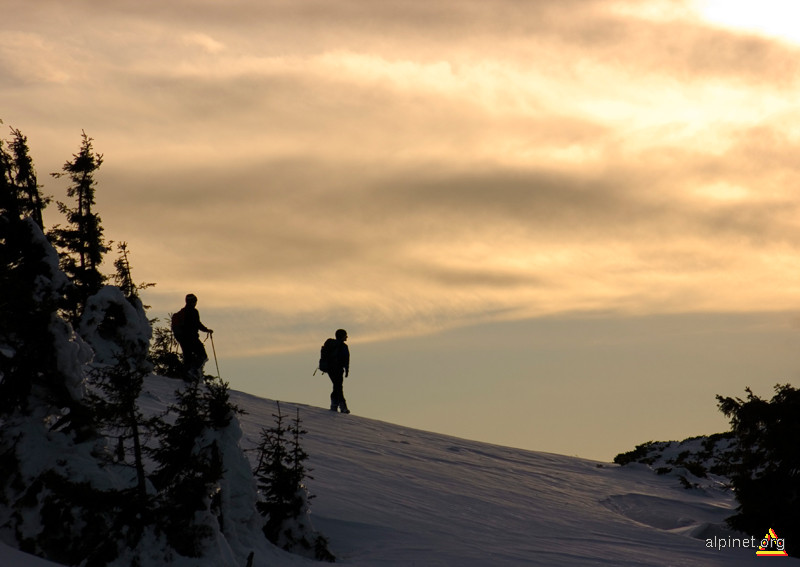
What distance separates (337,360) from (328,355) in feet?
1.00

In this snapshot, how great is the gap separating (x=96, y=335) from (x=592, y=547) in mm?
11007

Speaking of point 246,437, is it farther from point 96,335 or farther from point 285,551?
point 285,551

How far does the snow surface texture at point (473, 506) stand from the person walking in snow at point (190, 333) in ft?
3.52

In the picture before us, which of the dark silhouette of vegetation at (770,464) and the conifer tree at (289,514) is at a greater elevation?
the dark silhouette of vegetation at (770,464)

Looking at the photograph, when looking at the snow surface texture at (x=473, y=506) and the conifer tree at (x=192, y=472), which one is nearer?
the conifer tree at (x=192, y=472)

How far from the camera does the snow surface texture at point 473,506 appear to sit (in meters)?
14.3

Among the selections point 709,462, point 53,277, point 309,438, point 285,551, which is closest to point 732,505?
point 709,462

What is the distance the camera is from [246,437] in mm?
19281
